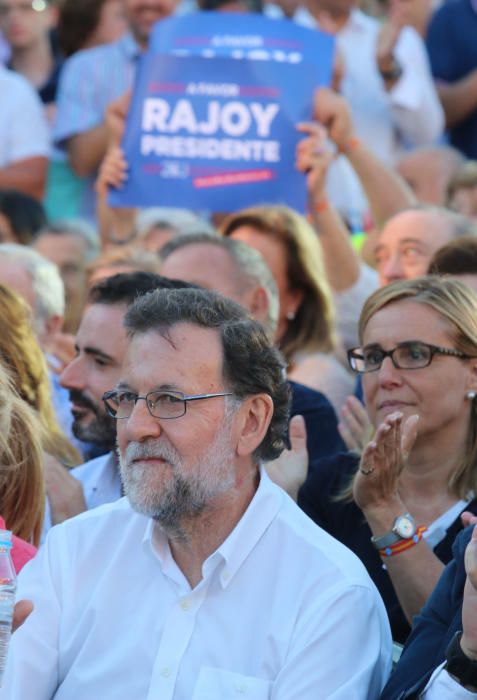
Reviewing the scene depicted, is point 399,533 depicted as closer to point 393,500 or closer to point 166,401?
point 393,500

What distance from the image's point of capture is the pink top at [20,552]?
3652 mm

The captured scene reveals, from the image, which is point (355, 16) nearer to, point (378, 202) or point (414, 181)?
point (414, 181)

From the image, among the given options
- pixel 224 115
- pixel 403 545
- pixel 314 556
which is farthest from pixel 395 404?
pixel 224 115

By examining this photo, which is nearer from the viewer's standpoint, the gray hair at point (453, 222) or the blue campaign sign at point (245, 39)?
the gray hair at point (453, 222)

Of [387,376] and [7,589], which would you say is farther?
[387,376]

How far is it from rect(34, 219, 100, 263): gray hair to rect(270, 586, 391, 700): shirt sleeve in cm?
441

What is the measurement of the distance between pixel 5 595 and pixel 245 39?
167 inches

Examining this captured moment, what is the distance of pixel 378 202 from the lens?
681 cm

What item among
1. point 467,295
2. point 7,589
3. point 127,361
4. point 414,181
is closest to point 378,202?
point 414,181

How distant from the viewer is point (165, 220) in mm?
7469

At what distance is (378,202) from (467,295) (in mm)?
2456

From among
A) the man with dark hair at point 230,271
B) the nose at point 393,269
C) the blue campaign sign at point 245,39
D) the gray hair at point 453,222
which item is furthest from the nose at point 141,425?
the blue campaign sign at point 245,39

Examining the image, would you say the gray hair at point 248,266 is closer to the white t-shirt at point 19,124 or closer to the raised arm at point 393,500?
the raised arm at point 393,500

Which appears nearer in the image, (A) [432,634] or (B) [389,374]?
(A) [432,634]
